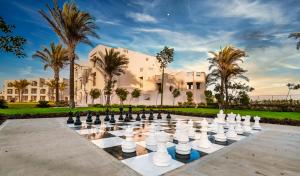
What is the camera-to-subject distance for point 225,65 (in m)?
18.6

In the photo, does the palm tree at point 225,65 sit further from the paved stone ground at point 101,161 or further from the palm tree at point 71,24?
the paved stone ground at point 101,161

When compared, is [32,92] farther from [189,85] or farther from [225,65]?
[225,65]

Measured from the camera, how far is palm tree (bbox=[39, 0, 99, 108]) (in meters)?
13.7

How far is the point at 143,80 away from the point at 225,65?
485 inches

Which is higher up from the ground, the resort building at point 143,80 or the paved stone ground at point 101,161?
the resort building at point 143,80

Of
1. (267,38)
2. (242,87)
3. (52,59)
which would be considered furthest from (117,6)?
(242,87)

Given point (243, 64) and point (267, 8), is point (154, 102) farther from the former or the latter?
point (267, 8)

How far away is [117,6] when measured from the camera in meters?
10.8

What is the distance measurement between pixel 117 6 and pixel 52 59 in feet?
51.4

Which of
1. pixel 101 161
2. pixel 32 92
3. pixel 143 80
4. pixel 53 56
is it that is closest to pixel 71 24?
pixel 53 56

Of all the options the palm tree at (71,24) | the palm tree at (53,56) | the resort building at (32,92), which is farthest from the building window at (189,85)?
the resort building at (32,92)

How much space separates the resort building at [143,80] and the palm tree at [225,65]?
24.2 feet

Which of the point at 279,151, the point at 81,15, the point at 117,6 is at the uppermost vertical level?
the point at 81,15

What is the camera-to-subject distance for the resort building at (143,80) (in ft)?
83.0
